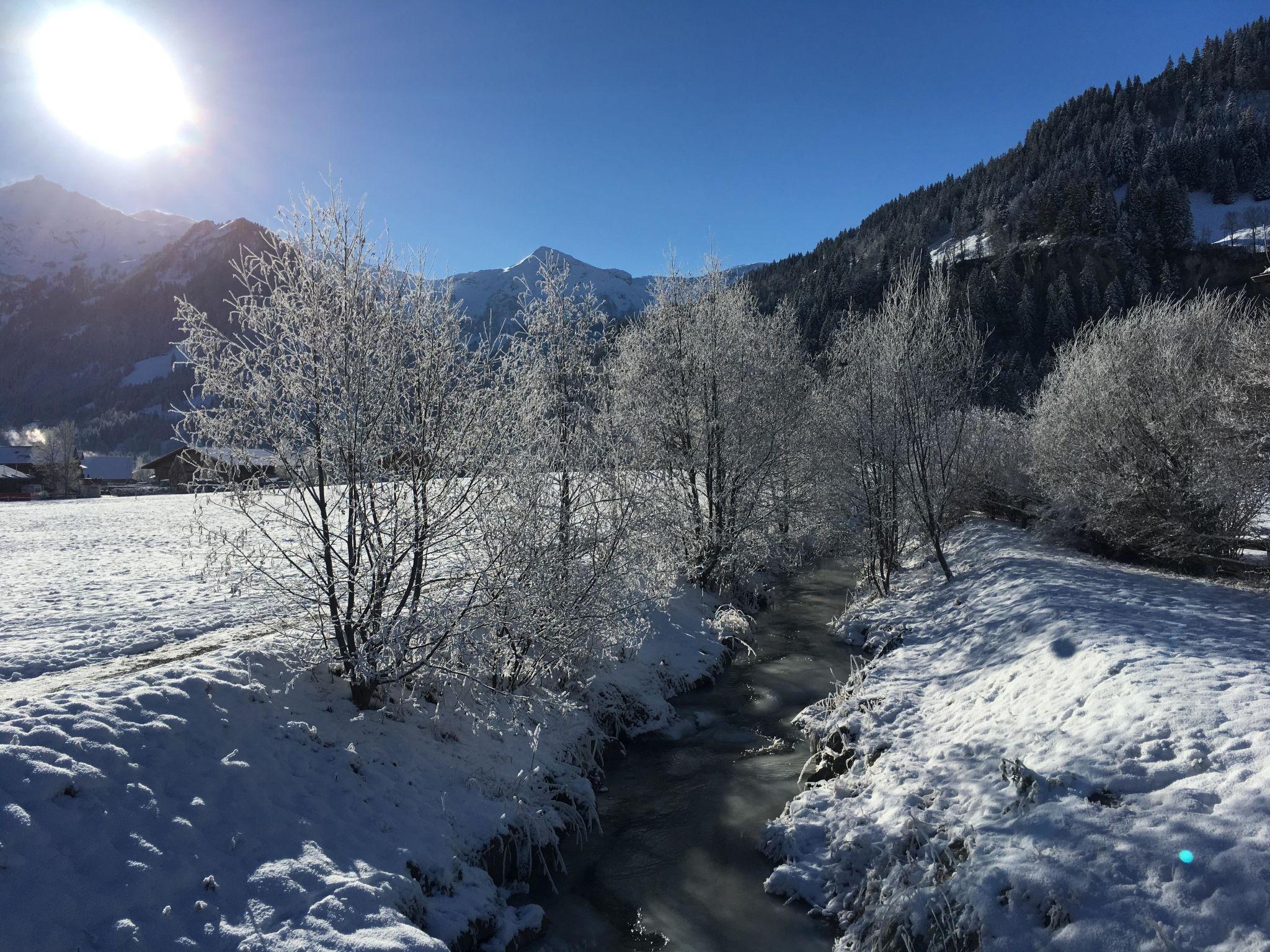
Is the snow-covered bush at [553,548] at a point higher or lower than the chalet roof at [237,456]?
lower

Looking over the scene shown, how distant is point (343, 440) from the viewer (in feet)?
24.9

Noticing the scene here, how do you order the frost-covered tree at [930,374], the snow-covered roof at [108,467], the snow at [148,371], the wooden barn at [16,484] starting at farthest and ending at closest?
the snow at [148,371] < the snow-covered roof at [108,467] < the wooden barn at [16,484] < the frost-covered tree at [930,374]

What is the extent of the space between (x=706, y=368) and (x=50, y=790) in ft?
52.9

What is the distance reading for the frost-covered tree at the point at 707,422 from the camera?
58.4 ft

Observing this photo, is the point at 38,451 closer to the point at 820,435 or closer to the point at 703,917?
the point at 820,435

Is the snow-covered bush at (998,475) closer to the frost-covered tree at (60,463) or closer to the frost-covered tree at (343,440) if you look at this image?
the frost-covered tree at (343,440)

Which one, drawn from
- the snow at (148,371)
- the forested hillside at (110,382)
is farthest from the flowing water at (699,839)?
the snow at (148,371)

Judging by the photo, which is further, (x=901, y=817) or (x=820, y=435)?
(x=820, y=435)

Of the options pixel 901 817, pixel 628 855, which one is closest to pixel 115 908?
pixel 628 855

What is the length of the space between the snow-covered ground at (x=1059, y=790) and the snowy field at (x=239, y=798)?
365cm

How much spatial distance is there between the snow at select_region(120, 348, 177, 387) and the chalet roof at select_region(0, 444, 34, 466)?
114 meters

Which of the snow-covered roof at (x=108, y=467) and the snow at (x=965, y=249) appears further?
the snow at (x=965, y=249)

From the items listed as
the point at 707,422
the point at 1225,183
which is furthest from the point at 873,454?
the point at 1225,183

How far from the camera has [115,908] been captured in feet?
15.0
